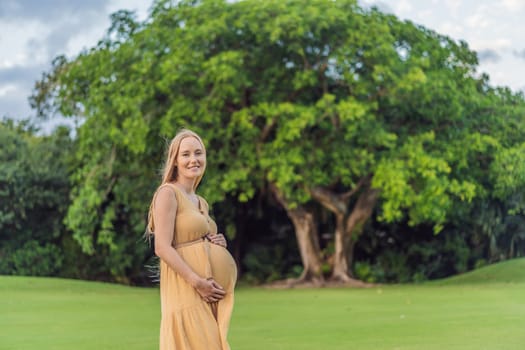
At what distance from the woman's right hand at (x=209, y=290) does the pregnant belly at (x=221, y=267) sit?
81 mm

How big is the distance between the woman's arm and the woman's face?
0.62ft

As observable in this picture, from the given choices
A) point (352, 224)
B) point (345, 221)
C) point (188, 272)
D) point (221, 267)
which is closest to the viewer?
point (188, 272)

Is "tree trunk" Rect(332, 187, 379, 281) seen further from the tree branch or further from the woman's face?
the woman's face

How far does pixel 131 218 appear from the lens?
29859 millimetres

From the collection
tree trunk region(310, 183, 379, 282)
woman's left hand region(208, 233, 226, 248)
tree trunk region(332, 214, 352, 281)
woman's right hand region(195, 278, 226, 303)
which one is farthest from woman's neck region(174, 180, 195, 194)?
tree trunk region(332, 214, 352, 281)

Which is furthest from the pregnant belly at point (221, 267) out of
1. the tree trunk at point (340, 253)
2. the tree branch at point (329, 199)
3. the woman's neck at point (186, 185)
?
the tree trunk at point (340, 253)

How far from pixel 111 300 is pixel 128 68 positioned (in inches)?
316

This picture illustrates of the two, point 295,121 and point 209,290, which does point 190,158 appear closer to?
point 209,290

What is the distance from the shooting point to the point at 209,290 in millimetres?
5309

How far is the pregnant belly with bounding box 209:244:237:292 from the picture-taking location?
5426mm

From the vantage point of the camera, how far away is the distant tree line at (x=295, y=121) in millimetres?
24781

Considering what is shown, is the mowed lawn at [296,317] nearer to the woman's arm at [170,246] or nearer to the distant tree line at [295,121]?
the distant tree line at [295,121]

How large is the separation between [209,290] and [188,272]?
17cm

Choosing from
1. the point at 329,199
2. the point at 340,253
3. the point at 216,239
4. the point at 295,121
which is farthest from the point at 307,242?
the point at 216,239
